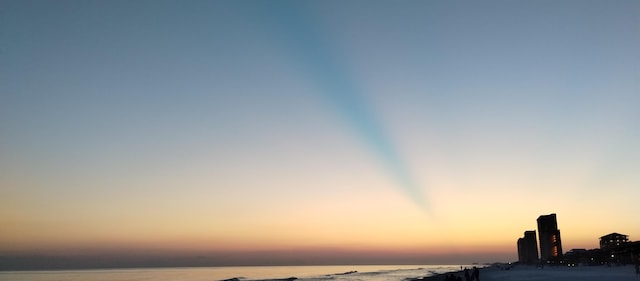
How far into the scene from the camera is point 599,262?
483 feet

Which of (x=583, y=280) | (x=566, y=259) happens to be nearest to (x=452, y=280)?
(x=583, y=280)

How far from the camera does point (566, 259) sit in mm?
180625

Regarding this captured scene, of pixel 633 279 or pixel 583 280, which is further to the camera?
pixel 583 280

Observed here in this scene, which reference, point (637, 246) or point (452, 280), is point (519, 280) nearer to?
point (637, 246)

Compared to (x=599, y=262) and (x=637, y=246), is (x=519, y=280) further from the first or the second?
(x=599, y=262)

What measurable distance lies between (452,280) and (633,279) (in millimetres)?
25855

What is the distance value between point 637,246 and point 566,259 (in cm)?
10609

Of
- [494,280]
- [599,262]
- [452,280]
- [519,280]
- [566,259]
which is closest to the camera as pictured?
[452,280]

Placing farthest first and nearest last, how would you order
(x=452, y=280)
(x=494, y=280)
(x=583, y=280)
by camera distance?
(x=494, y=280)
(x=583, y=280)
(x=452, y=280)

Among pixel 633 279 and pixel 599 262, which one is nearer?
pixel 633 279

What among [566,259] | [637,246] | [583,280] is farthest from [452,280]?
[566,259]

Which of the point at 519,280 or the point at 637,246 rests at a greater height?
the point at 637,246

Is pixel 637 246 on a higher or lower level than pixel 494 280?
higher

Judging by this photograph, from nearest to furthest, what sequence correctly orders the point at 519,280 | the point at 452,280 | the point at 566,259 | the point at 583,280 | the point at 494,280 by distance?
1. the point at 452,280
2. the point at 583,280
3. the point at 519,280
4. the point at 494,280
5. the point at 566,259
